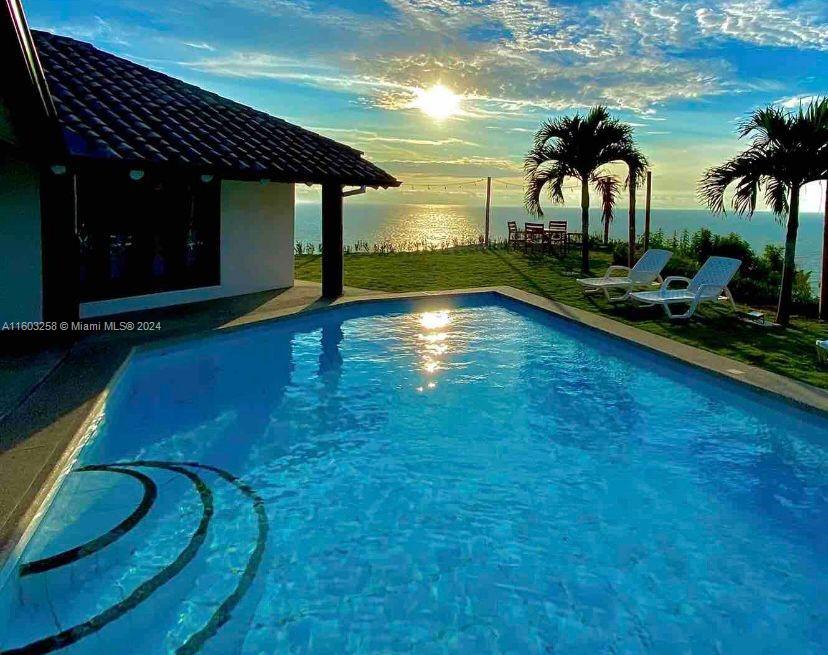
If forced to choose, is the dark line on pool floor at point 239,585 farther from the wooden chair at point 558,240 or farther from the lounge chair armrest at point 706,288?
the wooden chair at point 558,240

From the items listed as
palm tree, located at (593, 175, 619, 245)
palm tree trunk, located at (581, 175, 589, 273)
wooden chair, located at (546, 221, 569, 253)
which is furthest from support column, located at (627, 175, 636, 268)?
wooden chair, located at (546, 221, 569, 253)

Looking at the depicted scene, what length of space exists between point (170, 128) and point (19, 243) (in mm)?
2747

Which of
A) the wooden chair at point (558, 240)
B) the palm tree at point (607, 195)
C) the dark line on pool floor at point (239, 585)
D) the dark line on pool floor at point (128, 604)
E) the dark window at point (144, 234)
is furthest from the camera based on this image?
the wooden chair at point (558, 240)

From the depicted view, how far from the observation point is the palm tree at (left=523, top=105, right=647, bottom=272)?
51.4 feet

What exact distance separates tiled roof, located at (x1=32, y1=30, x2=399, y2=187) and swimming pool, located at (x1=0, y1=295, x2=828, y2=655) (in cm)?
293

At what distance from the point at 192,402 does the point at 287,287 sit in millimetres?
6603

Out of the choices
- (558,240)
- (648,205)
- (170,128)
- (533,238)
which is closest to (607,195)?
(648,205)

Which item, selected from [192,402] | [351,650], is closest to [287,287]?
[192,402]

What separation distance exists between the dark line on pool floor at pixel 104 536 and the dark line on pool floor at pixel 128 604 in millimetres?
399

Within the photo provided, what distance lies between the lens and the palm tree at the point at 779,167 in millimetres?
8938

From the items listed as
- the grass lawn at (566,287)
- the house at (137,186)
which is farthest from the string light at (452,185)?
the house at (137,186)

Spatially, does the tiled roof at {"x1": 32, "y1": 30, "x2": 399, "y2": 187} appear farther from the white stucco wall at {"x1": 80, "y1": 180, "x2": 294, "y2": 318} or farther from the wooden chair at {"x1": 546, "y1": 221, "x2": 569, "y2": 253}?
the wooden chair at {"x1": 546, "y1": 221, "x2": 569, "y2": 253}

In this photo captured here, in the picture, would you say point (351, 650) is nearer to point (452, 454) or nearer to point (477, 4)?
point (452, 454)

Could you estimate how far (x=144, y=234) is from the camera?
1053 cm
